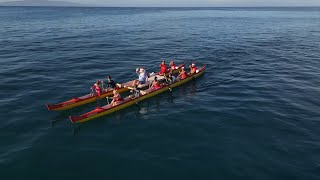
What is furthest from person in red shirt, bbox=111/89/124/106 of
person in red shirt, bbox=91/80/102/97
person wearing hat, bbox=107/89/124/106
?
person in red shirt, bbox=91/80/102/97

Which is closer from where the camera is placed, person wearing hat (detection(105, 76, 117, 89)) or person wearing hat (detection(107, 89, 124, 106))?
person wearing hat (detection(107, 89, 124, 106))

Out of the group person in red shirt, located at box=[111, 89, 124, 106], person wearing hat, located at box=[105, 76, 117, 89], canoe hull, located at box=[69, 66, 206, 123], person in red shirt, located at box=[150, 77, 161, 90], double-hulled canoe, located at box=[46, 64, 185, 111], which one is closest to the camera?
canoe hull, located at box=[69, 66, 206, 123]

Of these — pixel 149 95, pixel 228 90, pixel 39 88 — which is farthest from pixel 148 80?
pixel 39 88

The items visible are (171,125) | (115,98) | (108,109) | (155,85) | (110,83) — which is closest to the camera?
(171,125)

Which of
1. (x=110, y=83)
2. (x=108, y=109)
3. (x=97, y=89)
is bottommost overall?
(x=108, y=109)

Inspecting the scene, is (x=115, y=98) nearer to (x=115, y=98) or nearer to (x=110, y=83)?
(x=115, y=98)

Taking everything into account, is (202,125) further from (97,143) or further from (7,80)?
(7,80)

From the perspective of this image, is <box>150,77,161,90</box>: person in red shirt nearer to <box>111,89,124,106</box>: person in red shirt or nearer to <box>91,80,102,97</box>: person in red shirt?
Answer: <box>111,89,124,106</box>: person in red shirt

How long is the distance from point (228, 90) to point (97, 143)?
59.7ft

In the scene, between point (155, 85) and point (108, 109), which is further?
point (155, 85)

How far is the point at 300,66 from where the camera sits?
45.2 m

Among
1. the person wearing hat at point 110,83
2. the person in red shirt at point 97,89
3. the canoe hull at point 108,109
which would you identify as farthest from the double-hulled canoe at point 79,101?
the canoe hull at point 108,109

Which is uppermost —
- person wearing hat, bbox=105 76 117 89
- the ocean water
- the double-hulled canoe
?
person wearing hat, bbox=105 76 117 89

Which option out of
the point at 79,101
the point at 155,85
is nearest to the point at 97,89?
the point at 79,101
